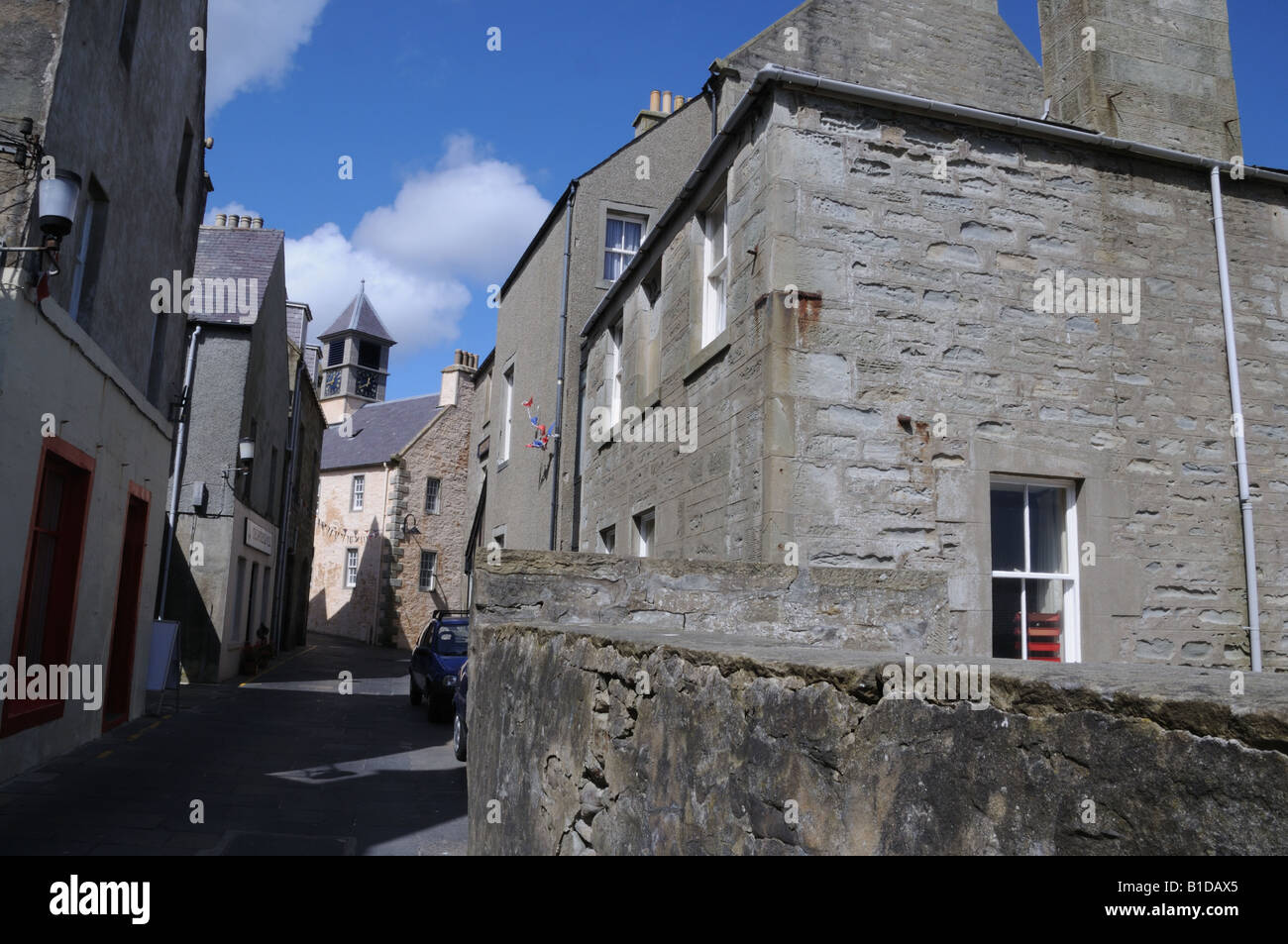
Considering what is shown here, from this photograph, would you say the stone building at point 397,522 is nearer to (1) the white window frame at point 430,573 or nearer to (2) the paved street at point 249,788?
(1) the white window frame at point 430,573

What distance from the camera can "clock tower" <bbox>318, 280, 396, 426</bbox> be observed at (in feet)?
188

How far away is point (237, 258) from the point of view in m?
19.4

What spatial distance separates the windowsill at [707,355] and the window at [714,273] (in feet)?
0.69

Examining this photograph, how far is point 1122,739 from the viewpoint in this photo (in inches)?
50.9

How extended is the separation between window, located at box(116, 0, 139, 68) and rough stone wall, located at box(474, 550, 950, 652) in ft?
22.3

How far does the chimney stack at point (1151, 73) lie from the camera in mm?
8031

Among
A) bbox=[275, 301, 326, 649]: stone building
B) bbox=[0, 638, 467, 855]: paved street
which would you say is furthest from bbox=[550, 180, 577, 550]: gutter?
bbox=[275, 301, 326, 649]: stone building

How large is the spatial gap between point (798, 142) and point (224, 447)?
13.2m
